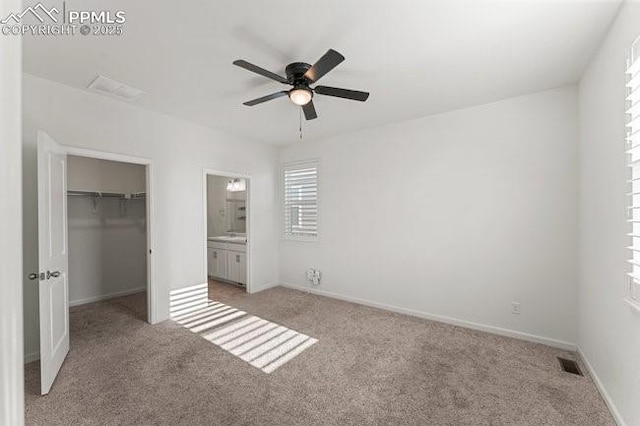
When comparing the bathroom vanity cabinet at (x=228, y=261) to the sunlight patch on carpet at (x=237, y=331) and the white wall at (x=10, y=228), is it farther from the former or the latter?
the white wall at (x=10, y=228)

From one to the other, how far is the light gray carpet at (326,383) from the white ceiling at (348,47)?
8.64 feet

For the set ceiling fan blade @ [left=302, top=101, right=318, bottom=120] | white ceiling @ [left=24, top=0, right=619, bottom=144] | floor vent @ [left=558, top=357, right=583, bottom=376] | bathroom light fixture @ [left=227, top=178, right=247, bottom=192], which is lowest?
floor vent @ [left=558, top=357, right=583, bottom=376]

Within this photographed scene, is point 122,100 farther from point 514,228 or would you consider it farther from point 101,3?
point 514,228

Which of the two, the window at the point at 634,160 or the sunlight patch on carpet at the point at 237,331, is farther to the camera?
the sunlight patch on carpet at the point at 237,331

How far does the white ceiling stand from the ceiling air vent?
0.07 metres

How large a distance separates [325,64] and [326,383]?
8.03ft

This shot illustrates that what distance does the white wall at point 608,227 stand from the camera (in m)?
1.78

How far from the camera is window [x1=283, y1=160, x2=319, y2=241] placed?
15.7 feet

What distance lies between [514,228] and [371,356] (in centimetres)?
207

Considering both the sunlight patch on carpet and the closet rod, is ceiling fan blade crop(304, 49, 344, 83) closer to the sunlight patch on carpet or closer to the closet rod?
the sunlight patch on carpet

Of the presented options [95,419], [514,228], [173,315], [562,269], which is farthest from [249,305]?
[562,269]

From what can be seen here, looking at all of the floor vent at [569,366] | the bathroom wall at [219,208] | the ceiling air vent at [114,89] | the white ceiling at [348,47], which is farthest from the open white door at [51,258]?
the floor vent at [569,366]

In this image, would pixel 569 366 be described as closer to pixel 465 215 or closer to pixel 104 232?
pixel 465 215

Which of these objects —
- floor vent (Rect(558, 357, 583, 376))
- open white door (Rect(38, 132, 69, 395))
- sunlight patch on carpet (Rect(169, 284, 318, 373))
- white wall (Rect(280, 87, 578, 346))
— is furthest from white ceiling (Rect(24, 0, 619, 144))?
floor vent (Rect(558, 357, 583, 376))
